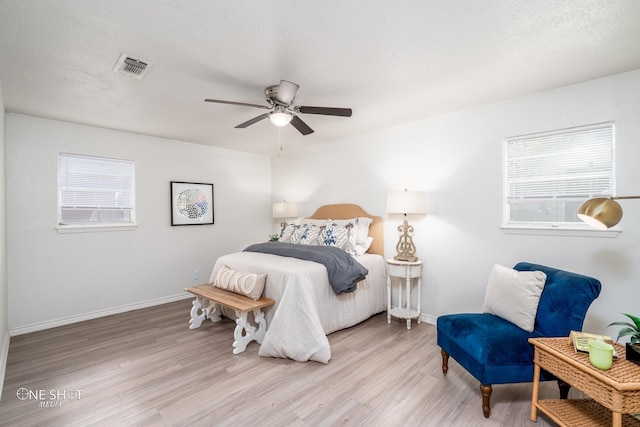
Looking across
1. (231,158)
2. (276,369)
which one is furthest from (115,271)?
(276,369)

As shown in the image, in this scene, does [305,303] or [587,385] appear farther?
[305,303]

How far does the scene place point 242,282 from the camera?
306 centimetres

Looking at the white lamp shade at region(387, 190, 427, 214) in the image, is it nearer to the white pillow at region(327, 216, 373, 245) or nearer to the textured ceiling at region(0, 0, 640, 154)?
the white pillow at region(327, 216, 373, 245)

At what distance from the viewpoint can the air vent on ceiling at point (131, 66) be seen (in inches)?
85.7

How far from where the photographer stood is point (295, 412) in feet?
6.49

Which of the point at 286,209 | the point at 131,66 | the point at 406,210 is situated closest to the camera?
the point at 131,66

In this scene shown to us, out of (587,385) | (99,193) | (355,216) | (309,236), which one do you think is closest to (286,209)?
(309,236)

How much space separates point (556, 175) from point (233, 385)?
3440 millimetres

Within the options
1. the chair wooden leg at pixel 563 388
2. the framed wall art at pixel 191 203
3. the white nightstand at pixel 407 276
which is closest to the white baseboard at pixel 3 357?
the framed wall art at pixel 191 203

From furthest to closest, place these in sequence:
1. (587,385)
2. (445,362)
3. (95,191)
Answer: (95,191) → (445,362) → (587,385)

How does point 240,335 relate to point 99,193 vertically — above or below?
below

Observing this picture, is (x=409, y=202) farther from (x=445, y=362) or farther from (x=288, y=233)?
(x=288, y=233)

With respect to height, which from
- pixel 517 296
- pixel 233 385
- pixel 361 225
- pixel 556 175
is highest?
pixel 556 175

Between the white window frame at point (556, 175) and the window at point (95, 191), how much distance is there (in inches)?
188
